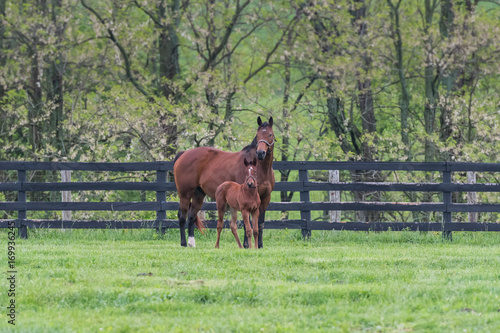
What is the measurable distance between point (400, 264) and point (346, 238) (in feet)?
13.3

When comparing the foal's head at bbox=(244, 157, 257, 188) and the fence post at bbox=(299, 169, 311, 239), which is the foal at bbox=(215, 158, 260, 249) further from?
the fence post at bbox=(299, 169, 311, 239)

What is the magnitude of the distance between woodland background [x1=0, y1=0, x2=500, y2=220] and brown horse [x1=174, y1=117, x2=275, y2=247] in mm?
9070

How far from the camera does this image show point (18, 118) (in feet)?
78.8

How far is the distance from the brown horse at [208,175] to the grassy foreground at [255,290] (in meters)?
1.02

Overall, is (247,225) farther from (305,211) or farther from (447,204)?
(447,204)

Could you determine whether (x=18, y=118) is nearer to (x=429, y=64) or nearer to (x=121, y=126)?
(x=121, y=126)

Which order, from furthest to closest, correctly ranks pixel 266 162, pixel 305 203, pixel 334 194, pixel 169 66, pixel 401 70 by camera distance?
1. pixel 401 70
2. pixel 169 66
3. pixel 334 194
4. pixel 305 203
5. pixel 266 162

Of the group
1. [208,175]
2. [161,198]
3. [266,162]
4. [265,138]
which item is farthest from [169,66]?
[265,138]

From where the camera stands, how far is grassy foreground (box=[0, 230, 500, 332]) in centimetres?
614

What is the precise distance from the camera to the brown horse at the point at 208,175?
11125mm

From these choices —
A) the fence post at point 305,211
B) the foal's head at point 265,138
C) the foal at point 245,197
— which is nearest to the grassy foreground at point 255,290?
the foal at point 245,197

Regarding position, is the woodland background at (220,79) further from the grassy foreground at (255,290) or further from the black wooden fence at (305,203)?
the grassy foreground at (255,290)

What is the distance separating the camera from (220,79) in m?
22.8

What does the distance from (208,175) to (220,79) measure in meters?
11.3
